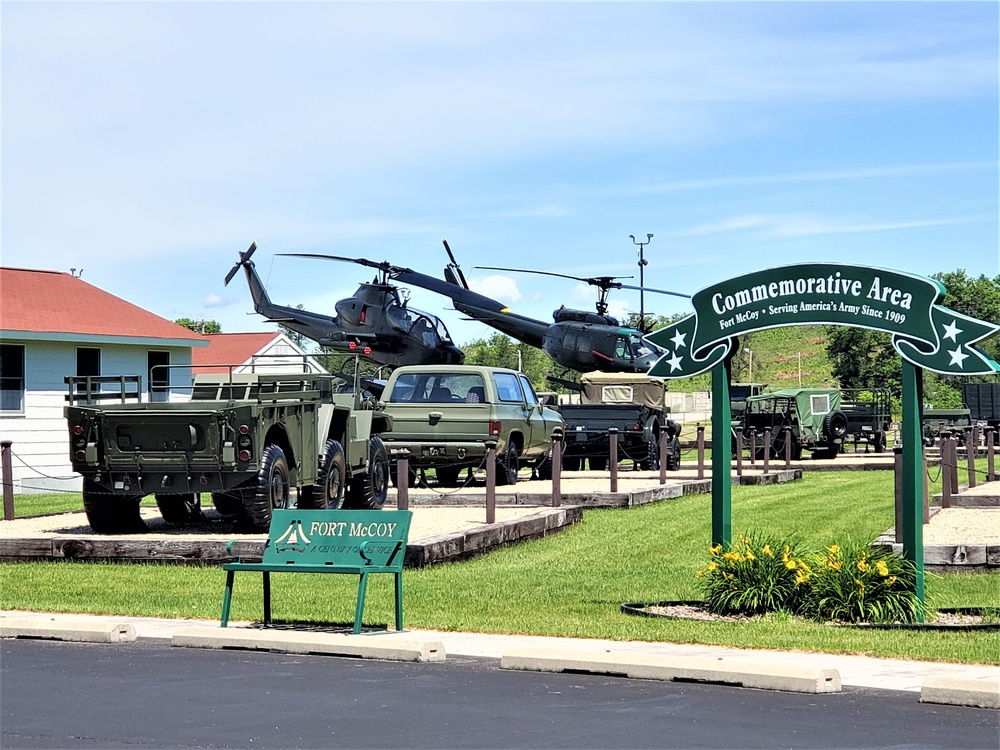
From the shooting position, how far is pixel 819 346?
5719 inches

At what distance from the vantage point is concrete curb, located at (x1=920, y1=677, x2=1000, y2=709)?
297 inches

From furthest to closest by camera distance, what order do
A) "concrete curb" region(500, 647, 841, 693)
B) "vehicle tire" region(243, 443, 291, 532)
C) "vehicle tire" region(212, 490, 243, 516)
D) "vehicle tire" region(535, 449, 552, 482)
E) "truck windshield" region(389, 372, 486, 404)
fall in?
1. "vehicle tire" region(535, 449, 552, 482)
2. "truck windshield" region(389, 372, 486, 404)
3. "vehicle tire" region(212, 490, 243, 516)
4. "vehicle tire" region(243, 443, 291, 532)
5. "concrete curb" region(500, 647, 841, 693)

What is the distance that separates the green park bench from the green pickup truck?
9991 millimetres

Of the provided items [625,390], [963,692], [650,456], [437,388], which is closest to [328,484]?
[437,388]

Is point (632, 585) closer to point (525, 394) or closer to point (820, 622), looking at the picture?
point (820, 622)

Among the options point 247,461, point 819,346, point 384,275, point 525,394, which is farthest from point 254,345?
point 819,346

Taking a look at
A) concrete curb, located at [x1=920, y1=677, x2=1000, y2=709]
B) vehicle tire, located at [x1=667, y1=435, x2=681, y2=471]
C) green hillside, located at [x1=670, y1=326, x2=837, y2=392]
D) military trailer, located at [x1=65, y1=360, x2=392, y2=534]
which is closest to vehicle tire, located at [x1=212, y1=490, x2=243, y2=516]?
military trailer, located at [x1=65, y1=360, x2=392, y2=534]

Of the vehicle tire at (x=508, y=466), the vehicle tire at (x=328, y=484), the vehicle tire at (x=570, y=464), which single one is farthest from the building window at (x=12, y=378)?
the vehicle tire at (x=328, y=484)

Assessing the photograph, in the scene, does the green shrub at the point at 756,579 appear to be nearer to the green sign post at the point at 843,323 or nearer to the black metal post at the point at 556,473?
the green sign post at the point at 843,323

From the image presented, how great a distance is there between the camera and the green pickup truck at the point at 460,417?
70.3 ft

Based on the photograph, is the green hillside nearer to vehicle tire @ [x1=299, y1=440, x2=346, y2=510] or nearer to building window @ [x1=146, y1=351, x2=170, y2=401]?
building window @ [x1=146, y1=351, x2=170, y2=401]

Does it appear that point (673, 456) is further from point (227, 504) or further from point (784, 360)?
point (784, 360)

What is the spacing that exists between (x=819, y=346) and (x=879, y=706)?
141m

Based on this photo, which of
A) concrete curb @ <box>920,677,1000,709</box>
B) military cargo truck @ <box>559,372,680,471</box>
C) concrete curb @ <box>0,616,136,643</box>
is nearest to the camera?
concrete curb @ <box>920,677,1000,709</box>
